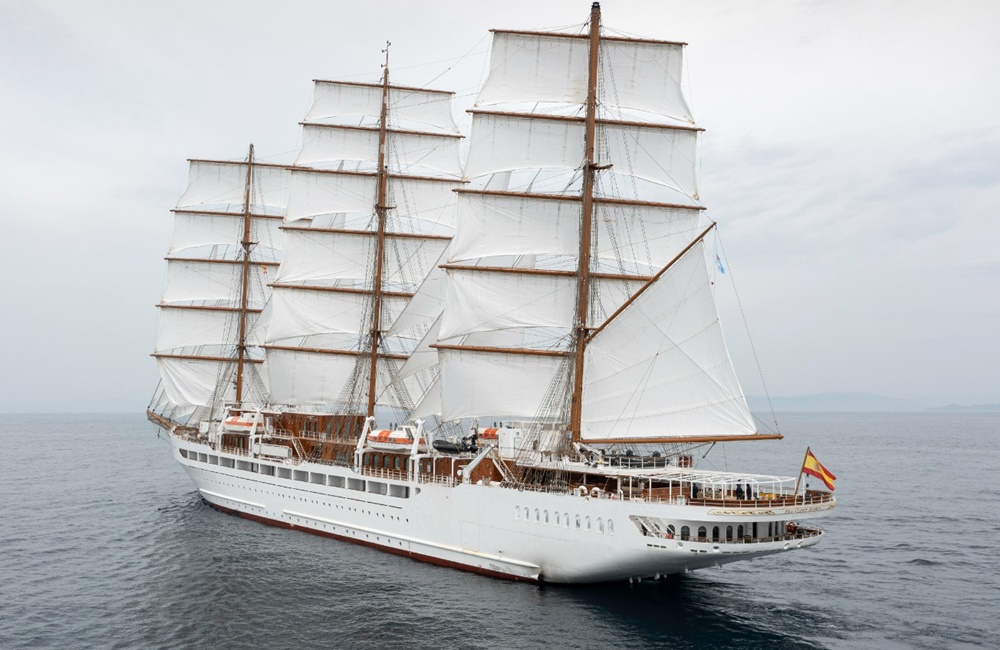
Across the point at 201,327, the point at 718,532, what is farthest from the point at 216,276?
the point at 718,532

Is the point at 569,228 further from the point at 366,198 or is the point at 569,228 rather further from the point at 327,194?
the point at 327,194

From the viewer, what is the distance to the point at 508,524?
33219 millimetres

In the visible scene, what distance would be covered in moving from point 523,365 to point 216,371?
2995 cm

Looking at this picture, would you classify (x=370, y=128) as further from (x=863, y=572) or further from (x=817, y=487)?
(x=817, y=487)

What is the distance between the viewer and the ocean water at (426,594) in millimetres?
27250

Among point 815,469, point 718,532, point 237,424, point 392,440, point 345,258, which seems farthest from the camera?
point 345,258

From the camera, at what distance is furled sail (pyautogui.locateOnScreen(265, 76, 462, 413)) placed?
48.3 m

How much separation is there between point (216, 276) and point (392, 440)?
2702 centimetres

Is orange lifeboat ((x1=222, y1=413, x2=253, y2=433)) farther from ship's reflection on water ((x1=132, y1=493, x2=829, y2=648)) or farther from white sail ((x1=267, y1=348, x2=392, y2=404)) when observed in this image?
ship's reflection on water ((x1=132, y1=493, x2=829, y2=648))

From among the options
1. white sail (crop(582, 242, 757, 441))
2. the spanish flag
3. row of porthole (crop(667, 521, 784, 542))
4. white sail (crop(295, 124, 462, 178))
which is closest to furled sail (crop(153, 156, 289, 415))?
white sail (crop(295, 124, 462, 178))

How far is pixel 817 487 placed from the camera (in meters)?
68.2

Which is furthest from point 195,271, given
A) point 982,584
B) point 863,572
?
point 982,584

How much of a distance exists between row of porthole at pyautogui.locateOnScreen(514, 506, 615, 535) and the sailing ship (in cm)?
6

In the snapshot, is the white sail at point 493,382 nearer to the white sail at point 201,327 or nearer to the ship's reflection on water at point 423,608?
the ship's reflection on water at point 423,608
